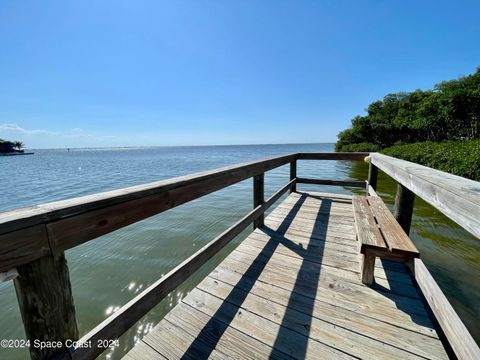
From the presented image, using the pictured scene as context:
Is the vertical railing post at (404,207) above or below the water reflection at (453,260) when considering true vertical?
above

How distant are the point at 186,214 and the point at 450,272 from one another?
228 inches

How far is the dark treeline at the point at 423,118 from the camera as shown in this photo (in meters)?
19.6

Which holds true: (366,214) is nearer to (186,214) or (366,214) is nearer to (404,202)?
A: (404,202)

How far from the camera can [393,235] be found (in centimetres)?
193

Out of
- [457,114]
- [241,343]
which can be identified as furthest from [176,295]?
[457,114]

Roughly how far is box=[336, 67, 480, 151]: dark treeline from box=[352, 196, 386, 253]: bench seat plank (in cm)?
2457

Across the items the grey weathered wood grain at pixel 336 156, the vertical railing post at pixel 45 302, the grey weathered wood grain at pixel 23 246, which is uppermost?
the grey weathered wood grain at pixel 336 156

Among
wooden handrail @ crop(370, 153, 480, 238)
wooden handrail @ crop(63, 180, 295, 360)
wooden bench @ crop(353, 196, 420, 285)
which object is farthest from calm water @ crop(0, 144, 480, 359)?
wooden handrail @ crop(370, 153, 480, 238)

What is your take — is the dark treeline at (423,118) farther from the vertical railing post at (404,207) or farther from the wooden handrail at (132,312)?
the wooden handrail at (132,312)

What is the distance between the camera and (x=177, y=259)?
411 centimetres

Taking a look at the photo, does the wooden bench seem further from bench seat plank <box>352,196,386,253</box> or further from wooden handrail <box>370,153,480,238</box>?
wooden handrail <box>370,153,480,238</box>

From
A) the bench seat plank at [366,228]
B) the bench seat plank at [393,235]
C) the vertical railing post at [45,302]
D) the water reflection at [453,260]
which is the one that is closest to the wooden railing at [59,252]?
the vertical railing post at [45,302]

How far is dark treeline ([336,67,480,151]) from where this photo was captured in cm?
1961

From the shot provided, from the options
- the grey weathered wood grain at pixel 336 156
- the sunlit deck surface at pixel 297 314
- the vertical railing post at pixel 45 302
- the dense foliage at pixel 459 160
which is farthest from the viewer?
the dense foliage at pixel 459 160
